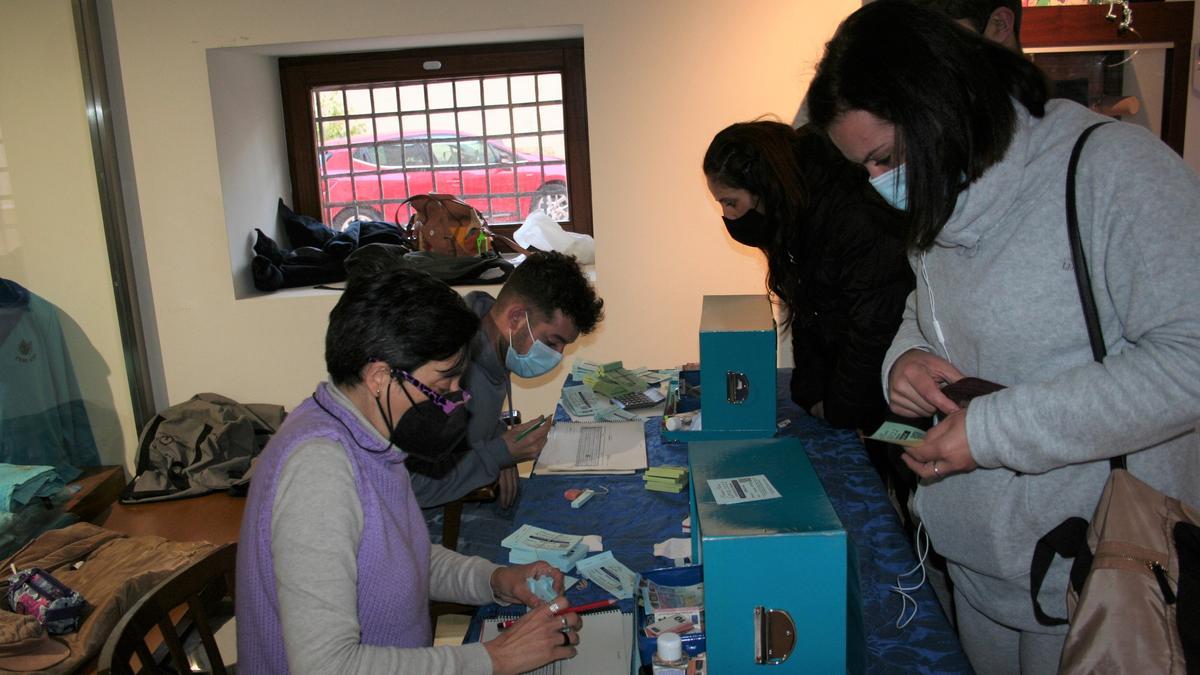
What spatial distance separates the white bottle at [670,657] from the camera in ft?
3.80

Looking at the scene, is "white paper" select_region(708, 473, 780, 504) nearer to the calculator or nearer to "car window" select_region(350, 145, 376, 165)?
the calculator

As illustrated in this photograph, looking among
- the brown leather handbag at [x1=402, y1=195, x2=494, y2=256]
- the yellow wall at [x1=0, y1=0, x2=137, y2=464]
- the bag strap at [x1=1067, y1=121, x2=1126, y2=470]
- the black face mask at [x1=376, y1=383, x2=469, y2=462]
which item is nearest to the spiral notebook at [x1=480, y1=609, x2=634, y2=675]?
the black face mask at [x1=376, y1=383, x2=469, y2=462]

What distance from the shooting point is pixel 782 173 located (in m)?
2.16

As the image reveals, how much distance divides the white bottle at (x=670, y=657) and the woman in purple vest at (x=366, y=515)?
6.2 inches

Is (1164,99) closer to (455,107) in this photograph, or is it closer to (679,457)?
(679,457)

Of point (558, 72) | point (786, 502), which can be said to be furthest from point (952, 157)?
point (558, 72)

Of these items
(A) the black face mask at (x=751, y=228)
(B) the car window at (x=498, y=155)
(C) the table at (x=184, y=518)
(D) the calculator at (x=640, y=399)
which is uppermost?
(B) the car window at (x=498, y=155)

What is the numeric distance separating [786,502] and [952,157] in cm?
49

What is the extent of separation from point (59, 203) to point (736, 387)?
10.2 ft

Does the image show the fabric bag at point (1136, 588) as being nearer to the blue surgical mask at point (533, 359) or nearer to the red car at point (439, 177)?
the blue surgical mask at point (533, 359)

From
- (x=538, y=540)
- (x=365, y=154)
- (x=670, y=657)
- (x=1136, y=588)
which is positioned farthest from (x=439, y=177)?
(x=1136, y=588)

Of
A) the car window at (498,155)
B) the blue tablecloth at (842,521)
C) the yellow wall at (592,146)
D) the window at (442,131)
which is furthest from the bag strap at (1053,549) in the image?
the car window at (498,155)

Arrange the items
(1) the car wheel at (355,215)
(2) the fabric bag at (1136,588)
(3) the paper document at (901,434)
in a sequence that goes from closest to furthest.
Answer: (2) the fabric bag at (1136,588)
(3) the paper document at (901,434)
(1) the car wheel at (355,215)

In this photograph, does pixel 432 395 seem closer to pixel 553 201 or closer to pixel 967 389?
pixel 967 389
